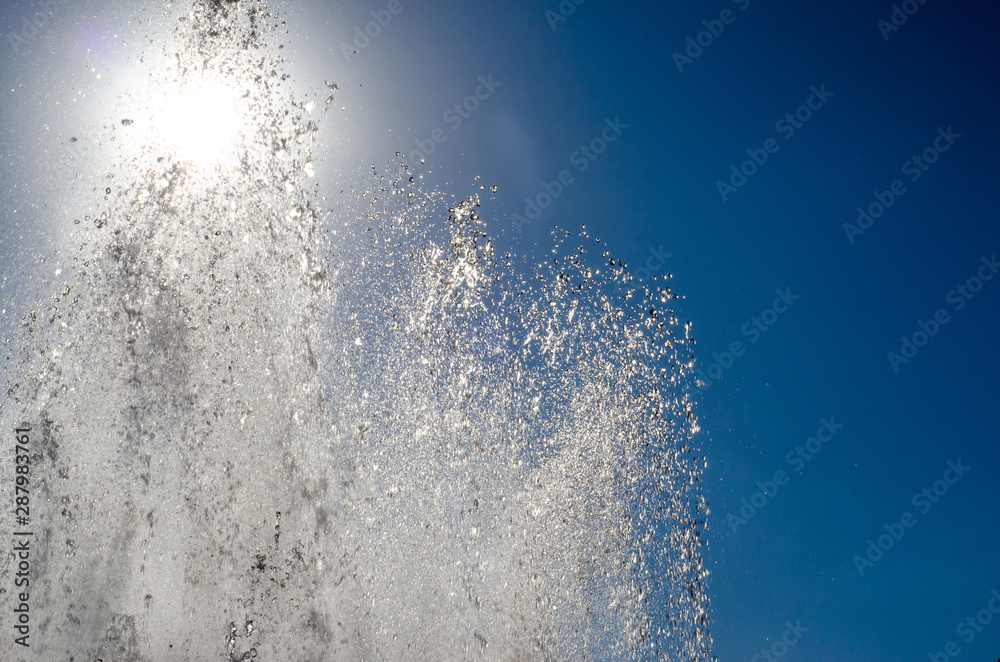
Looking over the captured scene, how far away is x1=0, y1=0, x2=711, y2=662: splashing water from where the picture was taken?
6.02 metres

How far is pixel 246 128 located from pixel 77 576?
421 cm

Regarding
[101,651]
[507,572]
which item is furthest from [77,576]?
[507,572]

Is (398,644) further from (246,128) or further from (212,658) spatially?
(246,128)

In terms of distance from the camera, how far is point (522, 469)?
7.40 m

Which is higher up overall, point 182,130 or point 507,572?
point 182,130

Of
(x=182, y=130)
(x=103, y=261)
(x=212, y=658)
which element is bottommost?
(x=212, y=658)

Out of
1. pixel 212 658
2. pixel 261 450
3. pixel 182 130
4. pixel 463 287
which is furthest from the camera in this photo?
pixel 463 287

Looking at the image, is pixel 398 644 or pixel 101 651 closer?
pixel 101 651

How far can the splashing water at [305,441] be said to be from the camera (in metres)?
6.02

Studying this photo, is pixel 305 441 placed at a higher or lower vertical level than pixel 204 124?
lower

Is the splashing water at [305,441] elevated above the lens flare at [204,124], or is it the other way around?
the lens flare at [204,124]

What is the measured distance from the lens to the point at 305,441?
6.50 meters

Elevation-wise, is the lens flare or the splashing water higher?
the lens flare

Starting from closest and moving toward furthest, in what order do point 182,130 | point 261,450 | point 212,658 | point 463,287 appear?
point 212,658 → point 261,450 → point 182,130 → point 463,287
